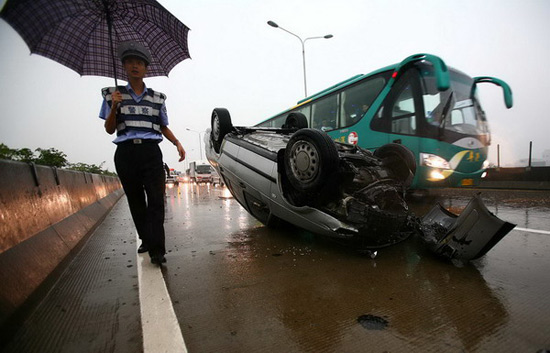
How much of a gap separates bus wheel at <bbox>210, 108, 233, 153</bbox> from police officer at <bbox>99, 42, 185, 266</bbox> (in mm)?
1520

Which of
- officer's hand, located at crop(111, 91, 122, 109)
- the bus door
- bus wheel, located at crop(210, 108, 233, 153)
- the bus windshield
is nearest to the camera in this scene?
officer's hand, located at crop(111, 91, 122, 109)

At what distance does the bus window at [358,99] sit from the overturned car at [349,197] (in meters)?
4.14

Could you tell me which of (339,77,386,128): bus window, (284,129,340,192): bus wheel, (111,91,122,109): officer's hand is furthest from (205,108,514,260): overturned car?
(339,77,386,128): bus window

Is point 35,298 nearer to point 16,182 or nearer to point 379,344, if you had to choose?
point 16,182

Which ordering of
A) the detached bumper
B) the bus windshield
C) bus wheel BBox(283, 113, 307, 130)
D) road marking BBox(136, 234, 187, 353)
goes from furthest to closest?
the bus windshield → bus wheel BBox(283, 113, 307, 130) → the detached bumper → road marking BBox(136, 234, 187, 353)

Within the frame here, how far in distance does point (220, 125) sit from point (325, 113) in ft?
18.6

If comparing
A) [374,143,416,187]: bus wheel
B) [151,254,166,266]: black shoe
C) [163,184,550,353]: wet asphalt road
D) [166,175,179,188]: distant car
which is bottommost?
[166,175,179,188]: distant car

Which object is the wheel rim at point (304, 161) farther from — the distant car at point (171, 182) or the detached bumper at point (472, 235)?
the distant car at point (171, 182)

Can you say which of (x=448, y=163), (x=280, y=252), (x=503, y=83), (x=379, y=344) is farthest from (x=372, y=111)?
(x=379, y=344)

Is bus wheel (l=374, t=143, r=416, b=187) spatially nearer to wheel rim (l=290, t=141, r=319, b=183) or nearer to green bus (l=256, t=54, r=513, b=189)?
wheel rim (l=290, t=141, r=319, b=183)

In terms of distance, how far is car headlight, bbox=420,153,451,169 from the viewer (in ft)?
18.0

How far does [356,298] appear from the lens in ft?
5.82

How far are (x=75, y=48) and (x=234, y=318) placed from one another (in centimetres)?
316

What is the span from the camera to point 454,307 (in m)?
1.65
